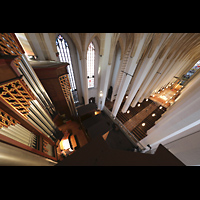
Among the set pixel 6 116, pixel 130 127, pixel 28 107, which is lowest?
pixel 130 127

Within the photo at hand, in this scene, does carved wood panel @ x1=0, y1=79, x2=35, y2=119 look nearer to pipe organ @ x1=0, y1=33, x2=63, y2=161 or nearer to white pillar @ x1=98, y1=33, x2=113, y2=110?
pipe organ @ x1=0, y1=33, x2=63, y2=161

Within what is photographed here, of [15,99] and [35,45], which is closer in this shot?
[15,99]

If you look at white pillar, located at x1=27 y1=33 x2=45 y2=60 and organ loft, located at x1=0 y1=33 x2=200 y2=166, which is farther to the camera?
white pillar, located at x1=27 y1=33 x2=45 y2=60

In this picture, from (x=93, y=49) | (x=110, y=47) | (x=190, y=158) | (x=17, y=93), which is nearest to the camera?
(x=190, y=158)

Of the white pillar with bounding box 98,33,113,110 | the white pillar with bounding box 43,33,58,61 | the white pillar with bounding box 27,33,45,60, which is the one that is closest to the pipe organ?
the white pillar with bounding box 27,33,45,60

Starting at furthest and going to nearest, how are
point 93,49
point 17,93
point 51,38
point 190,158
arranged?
1. point 93,49
2. point 51,38
3. point 17,93
4. point 190,158

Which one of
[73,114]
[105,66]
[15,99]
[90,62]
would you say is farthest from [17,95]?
[90,62]

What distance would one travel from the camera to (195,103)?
6.52ft

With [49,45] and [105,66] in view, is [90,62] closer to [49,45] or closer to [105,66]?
[105,66]

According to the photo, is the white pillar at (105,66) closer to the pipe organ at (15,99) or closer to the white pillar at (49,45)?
the white pillar at (49,45)

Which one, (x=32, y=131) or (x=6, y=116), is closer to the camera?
(x=6, y=116)
